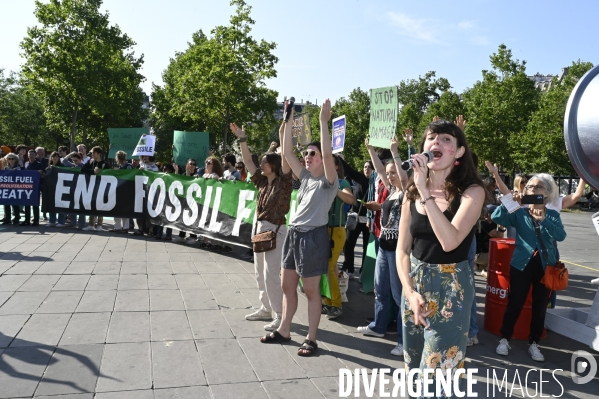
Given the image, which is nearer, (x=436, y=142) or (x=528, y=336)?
(x=436, y=142)

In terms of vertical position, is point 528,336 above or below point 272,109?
below

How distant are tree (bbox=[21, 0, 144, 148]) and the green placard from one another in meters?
17.1

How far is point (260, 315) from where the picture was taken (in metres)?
5.53

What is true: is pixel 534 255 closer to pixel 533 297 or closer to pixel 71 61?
pixel 533 297

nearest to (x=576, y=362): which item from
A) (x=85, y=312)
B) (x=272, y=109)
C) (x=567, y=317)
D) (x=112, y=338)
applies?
(x=567, y=317)

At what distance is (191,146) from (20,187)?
4.27m

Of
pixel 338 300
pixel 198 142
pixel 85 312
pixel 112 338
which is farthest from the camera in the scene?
pixel 198 142

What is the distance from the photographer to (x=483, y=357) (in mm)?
4844

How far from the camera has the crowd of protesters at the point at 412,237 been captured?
261 cm

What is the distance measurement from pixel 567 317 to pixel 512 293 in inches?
24.2

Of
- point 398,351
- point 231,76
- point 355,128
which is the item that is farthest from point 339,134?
point 355,128

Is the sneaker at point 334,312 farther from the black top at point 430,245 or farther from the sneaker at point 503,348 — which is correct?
the black top at point 430,245

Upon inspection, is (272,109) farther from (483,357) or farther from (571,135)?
(571,135)

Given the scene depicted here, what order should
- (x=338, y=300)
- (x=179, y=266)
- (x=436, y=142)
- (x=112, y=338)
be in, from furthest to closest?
1. (x=179, y=266)
2. (x=338, y=300)
3. (x=112, y=338)
4. (x=436, y=142)
